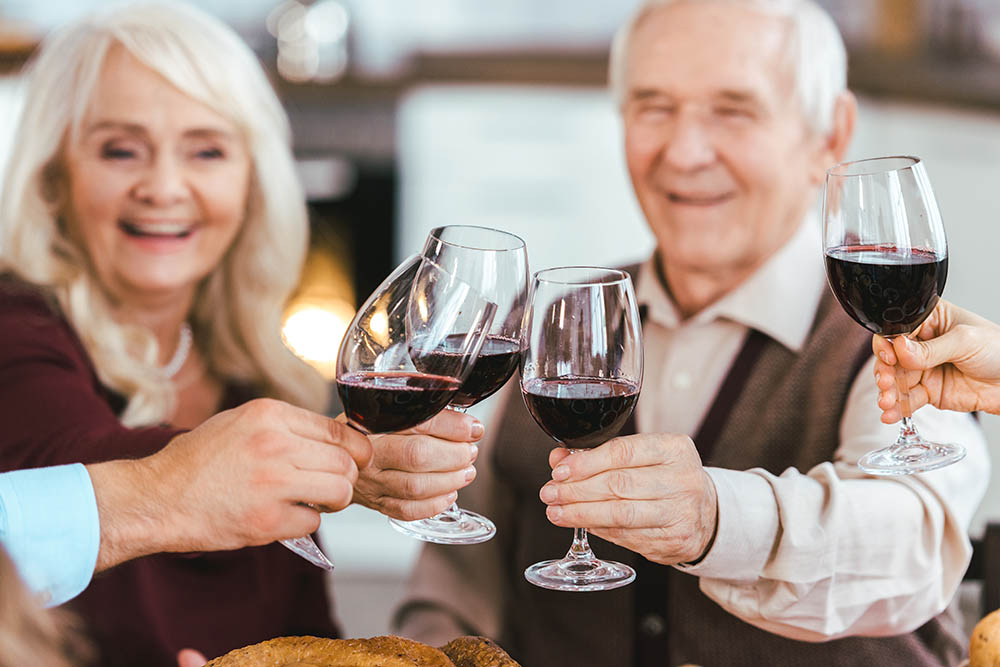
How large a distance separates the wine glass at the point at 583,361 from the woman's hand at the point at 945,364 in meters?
0.25

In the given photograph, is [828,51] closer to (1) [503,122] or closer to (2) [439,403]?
(2) [439,403]

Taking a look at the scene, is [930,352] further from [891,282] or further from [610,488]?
[610,488]

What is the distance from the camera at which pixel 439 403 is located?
0.91m

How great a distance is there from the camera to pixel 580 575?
3.15 feet

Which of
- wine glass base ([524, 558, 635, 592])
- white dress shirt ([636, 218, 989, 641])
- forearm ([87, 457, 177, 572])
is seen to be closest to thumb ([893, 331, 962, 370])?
white dress shirt ([636, 218, 989, 641])

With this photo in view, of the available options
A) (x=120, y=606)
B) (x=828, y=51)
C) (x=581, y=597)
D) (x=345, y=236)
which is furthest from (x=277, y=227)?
(x=345, y=236)

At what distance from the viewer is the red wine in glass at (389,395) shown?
879 millimetres

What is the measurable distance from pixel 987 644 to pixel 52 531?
0.75 metres

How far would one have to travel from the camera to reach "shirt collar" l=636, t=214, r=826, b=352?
4.86ft

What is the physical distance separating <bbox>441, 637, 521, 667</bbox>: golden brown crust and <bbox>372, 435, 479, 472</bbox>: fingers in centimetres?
22

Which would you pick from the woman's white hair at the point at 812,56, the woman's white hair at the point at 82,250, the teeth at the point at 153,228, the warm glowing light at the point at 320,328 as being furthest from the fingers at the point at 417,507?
the warm glowing light at the point at 320,328

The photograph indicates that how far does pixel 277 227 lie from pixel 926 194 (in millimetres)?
1058

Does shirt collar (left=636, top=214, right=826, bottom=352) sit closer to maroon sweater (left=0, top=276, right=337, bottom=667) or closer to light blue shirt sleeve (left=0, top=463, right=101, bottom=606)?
maroon sweater (left=0, top=276, right=337, bottom=667)

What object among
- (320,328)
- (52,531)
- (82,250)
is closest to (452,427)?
(52,531)
